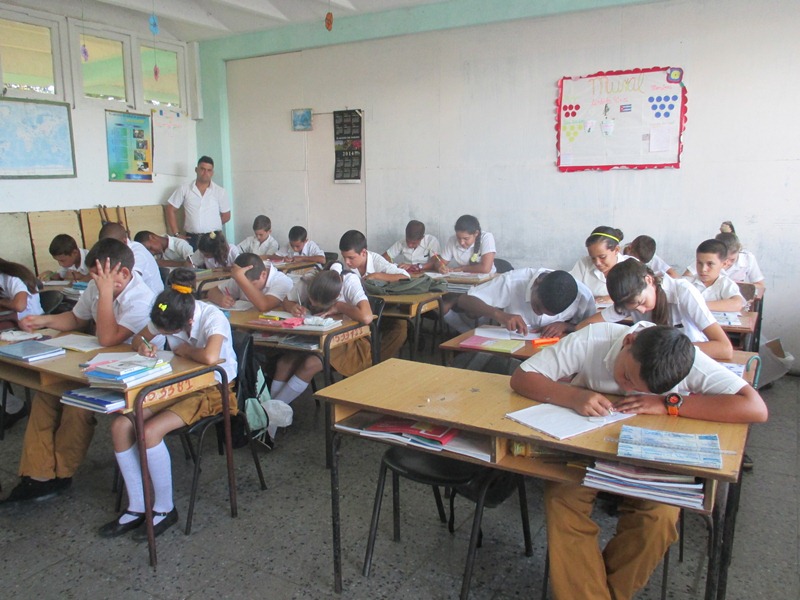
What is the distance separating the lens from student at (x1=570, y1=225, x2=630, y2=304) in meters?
3.85

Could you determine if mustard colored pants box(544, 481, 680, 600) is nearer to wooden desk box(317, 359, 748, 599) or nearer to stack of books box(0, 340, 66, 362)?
wooden desk box(317, 359, 748, 599)

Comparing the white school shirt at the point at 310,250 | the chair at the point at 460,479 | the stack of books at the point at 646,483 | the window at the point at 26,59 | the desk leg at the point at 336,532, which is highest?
the window at the point at 26,59

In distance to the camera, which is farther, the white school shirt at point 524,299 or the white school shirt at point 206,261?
the white school shirt at point 206,261

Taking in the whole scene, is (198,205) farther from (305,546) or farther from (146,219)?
(305,546)

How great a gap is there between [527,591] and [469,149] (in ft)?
15.0

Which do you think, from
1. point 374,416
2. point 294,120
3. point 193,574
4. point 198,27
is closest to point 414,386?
point 374,416

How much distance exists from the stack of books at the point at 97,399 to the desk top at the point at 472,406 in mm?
803

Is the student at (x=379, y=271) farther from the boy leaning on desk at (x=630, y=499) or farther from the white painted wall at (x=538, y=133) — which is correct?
the boy leaning on desk at (x=630, y=499)

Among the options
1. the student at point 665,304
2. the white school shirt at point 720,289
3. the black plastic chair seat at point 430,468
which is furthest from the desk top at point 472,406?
the white school shirt at point 720,289

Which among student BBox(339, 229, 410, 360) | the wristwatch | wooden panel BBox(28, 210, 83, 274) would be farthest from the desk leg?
wooden panel BBox(28, 210, 83, 274)

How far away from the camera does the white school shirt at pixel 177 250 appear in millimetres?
6277

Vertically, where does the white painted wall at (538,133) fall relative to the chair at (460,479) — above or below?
above

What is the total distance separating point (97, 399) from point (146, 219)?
5247mm

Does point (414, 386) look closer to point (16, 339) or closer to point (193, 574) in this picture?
point (193, 574)
